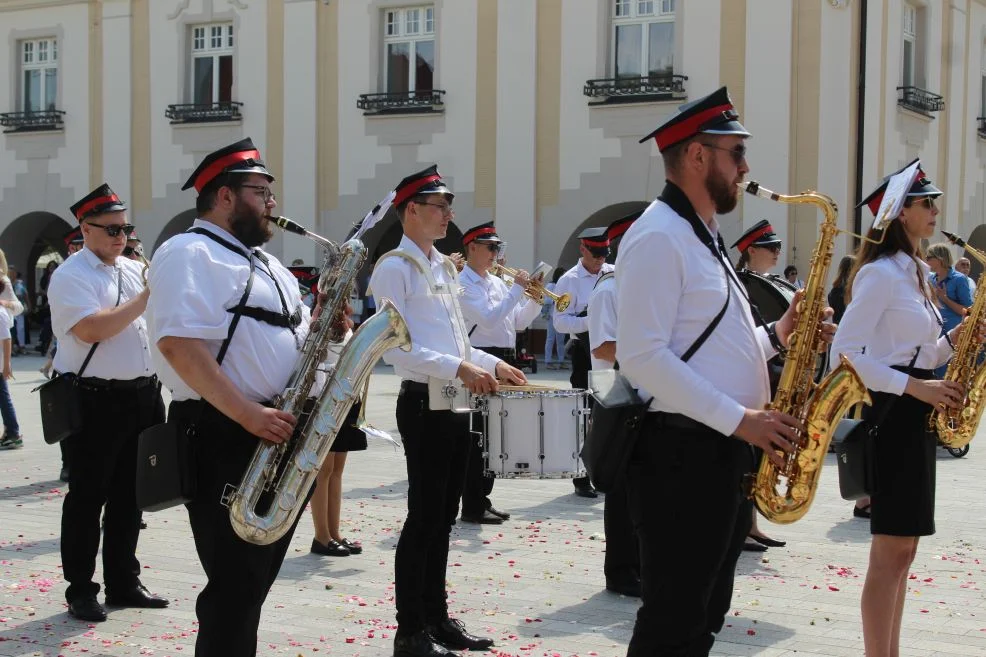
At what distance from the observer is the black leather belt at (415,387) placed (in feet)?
18.7

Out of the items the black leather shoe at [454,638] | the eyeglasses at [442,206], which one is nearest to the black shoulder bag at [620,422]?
the black leather shoe at [454,638]

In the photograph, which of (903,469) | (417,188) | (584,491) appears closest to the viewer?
(903,469)

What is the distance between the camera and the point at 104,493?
21.0ft

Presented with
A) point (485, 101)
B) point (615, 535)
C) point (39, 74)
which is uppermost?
point (39, 74)

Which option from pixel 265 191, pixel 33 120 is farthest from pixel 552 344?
pixel 265 191

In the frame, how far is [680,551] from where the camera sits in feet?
12.1

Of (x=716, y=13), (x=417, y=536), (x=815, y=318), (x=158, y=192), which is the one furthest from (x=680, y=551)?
(x=158, y=192)

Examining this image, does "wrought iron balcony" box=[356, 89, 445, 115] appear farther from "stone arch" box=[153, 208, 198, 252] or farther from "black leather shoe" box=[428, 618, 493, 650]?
"black leather shoe" box=[428, 618, 493, 650]

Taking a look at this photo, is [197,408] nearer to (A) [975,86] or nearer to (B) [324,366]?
(B) [324,366]

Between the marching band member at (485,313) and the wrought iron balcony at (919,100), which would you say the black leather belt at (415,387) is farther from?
the wrought iron balcony at (919,100)

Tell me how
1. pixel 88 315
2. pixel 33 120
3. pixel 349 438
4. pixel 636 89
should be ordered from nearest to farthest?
pixel 88 315 → pixel 349 438 → pixel 636 89 → pixel 33 120

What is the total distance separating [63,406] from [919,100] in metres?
20.2

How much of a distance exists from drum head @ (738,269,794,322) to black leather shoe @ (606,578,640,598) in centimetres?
164

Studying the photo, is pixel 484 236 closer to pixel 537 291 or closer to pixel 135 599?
pixel 537 291
